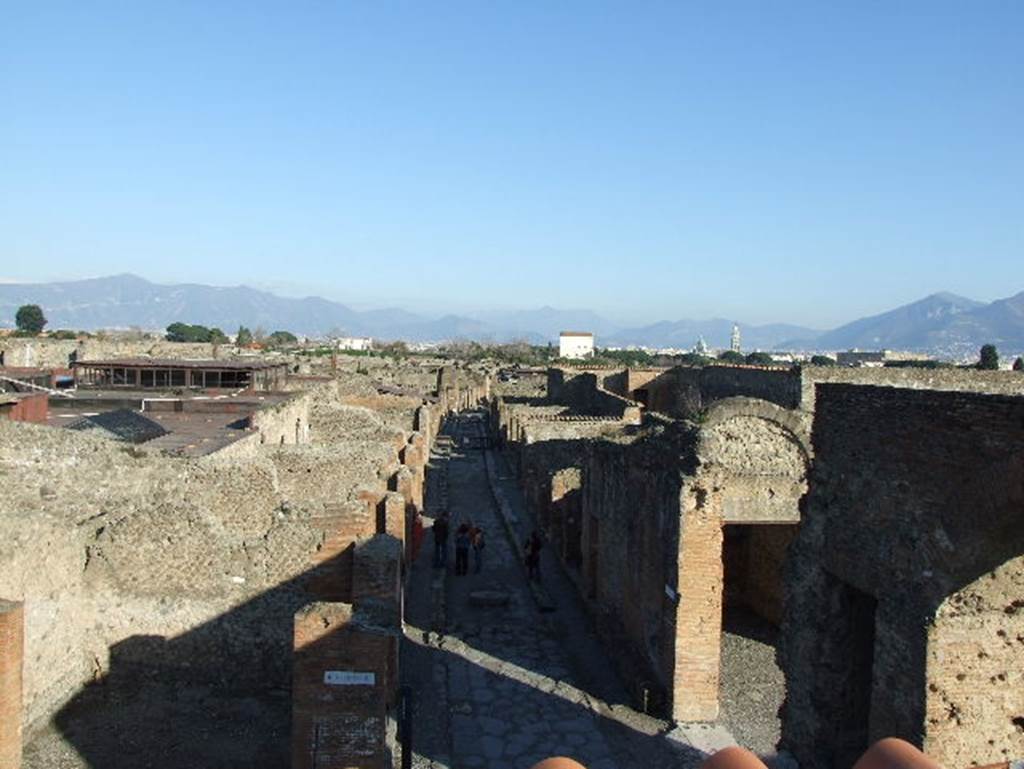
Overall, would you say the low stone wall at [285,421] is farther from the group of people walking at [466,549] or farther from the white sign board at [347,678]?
the white sign board at [347,678]

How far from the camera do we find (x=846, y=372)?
24.3m

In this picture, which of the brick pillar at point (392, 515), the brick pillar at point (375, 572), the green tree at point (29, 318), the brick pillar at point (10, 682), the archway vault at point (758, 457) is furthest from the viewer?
the green tree at point (29, 318)

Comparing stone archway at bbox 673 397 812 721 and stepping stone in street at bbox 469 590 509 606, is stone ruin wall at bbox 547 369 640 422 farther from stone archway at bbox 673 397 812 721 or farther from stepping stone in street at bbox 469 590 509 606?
stone archway at bbox 673 397 812 721

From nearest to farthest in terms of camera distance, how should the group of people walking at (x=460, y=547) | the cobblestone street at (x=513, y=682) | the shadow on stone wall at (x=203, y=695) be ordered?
the shadow on stone wall at (x=203, y=695) < the cobblestone street at (x=513, y=682) < the group of people walking at (x=460, y=547)

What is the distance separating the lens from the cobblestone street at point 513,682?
9.34 m

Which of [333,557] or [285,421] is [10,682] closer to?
[333,557]

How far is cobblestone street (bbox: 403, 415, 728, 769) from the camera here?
30.6 feet

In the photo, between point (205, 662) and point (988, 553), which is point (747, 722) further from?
point (205, 662)

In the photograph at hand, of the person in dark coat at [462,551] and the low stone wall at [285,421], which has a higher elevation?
the low stone wall at [285,421]

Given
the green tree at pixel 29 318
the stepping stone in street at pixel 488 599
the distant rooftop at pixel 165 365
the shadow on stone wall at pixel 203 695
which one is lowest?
the stepping stone in street at pixel 488 599

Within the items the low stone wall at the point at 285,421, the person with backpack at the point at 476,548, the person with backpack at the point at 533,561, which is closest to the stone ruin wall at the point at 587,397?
the person with backpack at the point at 476,548

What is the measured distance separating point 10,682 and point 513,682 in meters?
6.04

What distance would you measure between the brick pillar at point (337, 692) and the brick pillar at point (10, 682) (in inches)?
90.5

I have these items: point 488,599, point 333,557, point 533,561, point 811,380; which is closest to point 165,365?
point 533,561
